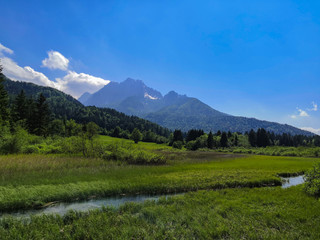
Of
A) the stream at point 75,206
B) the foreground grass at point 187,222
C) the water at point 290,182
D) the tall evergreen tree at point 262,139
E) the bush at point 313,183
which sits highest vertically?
the tall evergreen tree at point 262,139

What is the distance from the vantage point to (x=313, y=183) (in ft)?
55.5

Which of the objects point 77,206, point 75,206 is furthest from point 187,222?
point 75,206

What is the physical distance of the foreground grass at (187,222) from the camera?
8461 mm

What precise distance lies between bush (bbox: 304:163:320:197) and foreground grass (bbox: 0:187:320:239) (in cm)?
326

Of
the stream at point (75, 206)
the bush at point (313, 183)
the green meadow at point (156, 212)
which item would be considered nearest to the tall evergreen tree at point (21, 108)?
the green meadow at point (156, 212)

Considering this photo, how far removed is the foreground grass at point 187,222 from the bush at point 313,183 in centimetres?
326

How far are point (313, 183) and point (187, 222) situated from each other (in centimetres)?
1549

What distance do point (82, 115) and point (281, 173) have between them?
7939 inches

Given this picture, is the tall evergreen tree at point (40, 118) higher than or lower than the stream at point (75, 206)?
higher

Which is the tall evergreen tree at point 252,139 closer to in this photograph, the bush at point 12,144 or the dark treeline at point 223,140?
the dark treeline at point 223,140

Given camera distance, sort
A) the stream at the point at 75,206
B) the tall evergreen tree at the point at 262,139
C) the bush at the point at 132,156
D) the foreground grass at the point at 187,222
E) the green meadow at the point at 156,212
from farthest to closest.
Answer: the tall evergreen tree at the point at 262,139
the bush at the point at 132,156
the stream at the point at 75,206
the green meadow at the point at 156,212
the foreground grass at the point at 187,222

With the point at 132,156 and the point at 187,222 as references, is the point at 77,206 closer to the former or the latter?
the point at 187,222

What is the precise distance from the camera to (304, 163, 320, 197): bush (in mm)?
16208

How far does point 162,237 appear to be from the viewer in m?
8.27
